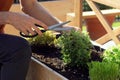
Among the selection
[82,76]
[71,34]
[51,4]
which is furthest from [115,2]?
[51,4]

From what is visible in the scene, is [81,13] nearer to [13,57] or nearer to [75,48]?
[75,48]

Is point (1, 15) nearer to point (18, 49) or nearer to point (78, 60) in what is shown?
point (18, 49)

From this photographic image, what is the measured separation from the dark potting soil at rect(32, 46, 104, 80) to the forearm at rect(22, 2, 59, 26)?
11.9 inches

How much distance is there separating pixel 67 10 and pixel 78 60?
466 centimetres

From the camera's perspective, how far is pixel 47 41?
2.86 m

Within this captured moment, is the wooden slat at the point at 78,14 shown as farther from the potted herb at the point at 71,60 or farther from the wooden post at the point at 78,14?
the potted herb at the point at 71,60

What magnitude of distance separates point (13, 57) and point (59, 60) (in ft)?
2.19

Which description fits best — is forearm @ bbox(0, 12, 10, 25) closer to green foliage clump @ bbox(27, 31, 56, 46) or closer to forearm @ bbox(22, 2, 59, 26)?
forearm @ bbox(22, 2, 59, 26)

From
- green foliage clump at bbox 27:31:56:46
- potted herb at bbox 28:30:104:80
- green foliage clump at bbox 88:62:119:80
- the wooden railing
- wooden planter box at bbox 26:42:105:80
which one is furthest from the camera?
the wooden railing

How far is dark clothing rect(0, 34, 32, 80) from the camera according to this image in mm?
1882

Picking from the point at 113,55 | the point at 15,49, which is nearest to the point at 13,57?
the point at 15,49

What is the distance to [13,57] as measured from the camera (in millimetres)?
1874

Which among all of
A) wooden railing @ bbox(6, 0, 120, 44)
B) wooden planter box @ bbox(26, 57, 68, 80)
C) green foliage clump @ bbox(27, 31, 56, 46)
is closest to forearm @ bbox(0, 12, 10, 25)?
wooden planter box @ bbox(26, 57, 68, 80)

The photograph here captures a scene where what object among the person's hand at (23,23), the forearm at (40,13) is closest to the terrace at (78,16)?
the forearm at (40,13)
